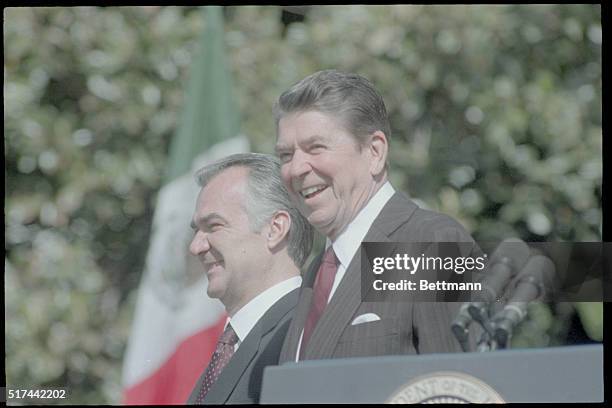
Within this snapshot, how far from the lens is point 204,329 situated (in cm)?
428

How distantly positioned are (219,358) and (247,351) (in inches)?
4.6

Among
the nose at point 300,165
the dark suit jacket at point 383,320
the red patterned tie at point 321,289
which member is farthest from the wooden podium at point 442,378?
the nose at point 300,165

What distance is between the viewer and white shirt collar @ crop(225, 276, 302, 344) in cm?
426

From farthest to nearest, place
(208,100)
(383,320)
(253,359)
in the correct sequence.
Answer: (208,100) < (253,359) < (383,320)

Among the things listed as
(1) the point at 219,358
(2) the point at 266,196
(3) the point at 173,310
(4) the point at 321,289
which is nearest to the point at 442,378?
(4) the point at 321,289

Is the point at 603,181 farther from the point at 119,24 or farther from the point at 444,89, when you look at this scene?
the point at 119,24

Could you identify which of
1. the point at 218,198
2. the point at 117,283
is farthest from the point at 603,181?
the point at 117,283

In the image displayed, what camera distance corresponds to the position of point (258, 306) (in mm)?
4273

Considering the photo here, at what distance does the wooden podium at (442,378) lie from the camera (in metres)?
3.95

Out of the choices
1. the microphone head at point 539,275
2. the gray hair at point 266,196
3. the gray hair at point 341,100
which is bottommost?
the microphone head at point 539,275

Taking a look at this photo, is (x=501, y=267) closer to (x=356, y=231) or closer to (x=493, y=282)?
(x=493, y=282)

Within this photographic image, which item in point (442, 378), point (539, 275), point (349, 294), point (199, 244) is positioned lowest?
point (442, 378)

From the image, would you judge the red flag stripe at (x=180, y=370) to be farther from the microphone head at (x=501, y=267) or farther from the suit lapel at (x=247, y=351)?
the microphone head at (x=501, y=267)

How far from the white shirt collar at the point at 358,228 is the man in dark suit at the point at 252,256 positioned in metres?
0.13
